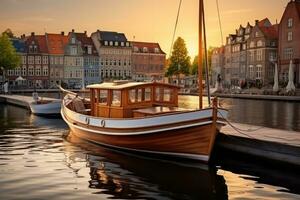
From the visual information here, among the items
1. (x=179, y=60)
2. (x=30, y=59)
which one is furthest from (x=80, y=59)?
(x=179, y=60)

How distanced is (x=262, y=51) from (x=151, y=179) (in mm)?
86879

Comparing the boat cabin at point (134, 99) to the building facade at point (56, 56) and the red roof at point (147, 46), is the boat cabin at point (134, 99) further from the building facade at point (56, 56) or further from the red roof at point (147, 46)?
the red roof at point (147, 46)

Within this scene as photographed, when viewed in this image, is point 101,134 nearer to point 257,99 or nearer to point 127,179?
point 127,179

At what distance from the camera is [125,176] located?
15742 mm

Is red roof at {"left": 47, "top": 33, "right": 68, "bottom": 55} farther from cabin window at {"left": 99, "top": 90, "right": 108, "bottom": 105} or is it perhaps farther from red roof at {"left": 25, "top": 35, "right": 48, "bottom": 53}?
cabin window at {"left": 99, "top": 90, "right": 108, "bottom": 105}

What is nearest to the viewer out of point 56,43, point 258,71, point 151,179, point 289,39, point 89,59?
point 151,179

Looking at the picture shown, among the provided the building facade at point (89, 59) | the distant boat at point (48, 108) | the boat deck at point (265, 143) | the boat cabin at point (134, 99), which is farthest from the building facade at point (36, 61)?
the boat deck at point (265, 143)

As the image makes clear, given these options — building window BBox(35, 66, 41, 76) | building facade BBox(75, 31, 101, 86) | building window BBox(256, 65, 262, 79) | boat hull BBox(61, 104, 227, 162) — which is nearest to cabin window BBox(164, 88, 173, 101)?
boat hull BBox(61, 104, 227, 162)

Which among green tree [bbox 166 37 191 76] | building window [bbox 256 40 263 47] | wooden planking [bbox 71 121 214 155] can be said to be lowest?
wooden planking [bbox 71 121 214 155]

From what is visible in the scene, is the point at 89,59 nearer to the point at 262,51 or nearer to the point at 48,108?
the point at 262,51

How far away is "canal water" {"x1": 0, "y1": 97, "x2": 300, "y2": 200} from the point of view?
44.4 ft

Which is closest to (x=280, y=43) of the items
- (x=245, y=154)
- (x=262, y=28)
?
(x=262, y=28)

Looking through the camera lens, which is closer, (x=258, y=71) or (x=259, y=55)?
(x=259, y=55)

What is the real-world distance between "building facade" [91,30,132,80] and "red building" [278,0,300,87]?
5142 cm
